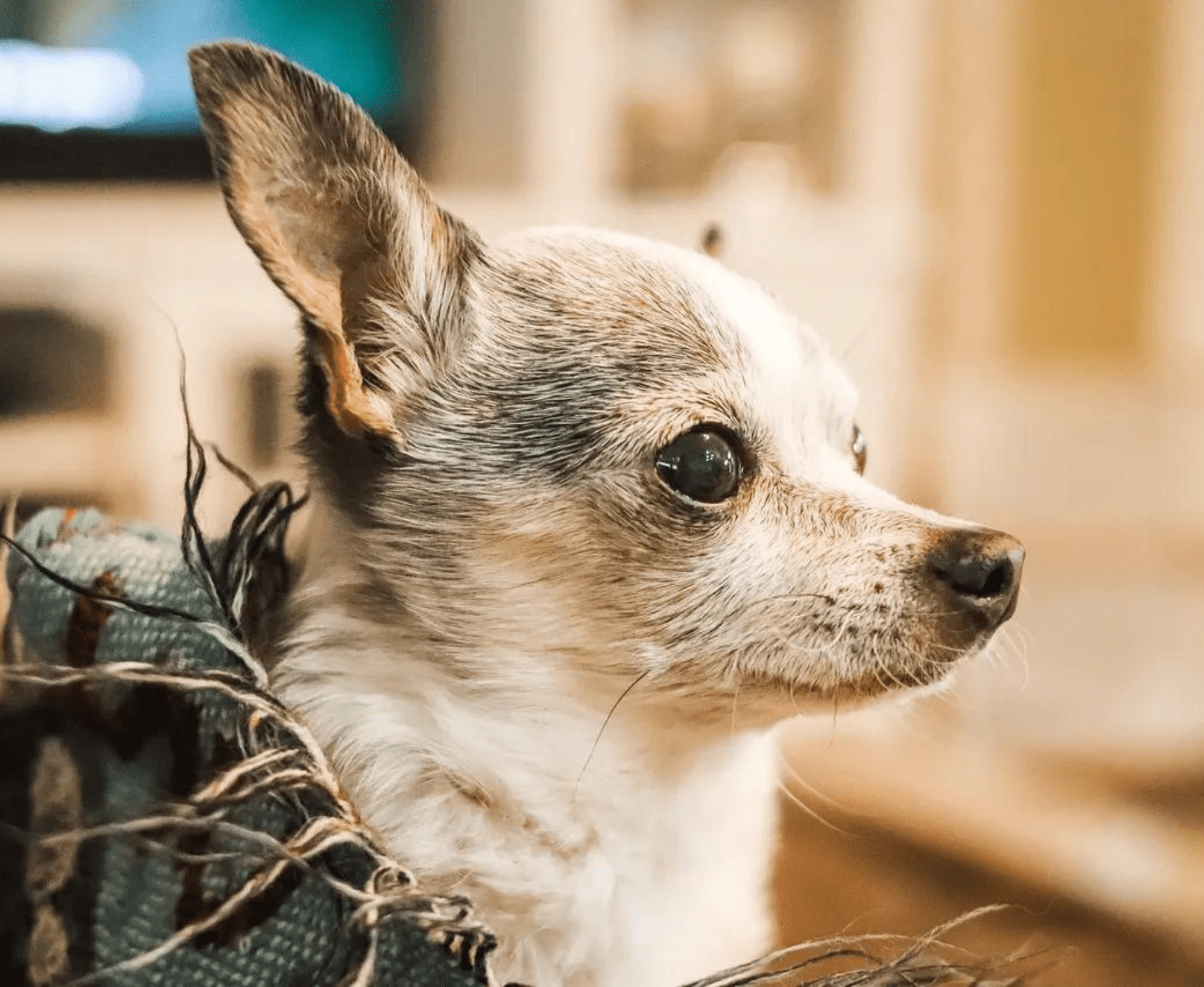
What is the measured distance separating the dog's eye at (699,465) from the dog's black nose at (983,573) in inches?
4.9

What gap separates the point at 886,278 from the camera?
284 cm

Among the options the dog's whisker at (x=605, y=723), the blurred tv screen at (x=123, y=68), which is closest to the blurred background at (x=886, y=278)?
the blurred tv screen at (x=123, y=68)

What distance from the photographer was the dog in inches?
25.5

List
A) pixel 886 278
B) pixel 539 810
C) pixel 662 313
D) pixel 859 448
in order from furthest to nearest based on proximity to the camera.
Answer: pixel 886 278 < pixel 859 448 < pixel 662 313 < pixel 539 810

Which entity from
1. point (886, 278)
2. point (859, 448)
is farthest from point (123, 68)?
point (859, 448)

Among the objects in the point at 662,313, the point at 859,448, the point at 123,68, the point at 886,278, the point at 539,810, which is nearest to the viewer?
the point at 539,810

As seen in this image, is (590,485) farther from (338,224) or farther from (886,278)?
(886,278)

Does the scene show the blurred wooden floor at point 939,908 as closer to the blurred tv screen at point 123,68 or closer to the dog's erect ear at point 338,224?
the dog's erect ear at point 338,224

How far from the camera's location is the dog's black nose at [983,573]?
0.66 metres

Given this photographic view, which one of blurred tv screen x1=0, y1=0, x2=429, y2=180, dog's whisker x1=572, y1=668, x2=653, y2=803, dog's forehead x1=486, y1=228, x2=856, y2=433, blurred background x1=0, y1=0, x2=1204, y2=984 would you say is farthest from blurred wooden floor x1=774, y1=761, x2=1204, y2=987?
blurred tv screen x1=0, y1=0, x2=429, y2=180

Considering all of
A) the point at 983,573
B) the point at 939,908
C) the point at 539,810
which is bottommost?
the point at 939,908

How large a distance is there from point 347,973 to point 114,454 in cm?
177

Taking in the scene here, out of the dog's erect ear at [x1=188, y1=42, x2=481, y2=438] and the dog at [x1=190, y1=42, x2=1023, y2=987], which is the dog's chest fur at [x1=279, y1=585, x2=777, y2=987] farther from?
the dog's erect ear at [x1=188, y1=42, x2=481, y2=438]

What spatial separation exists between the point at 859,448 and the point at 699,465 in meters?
0.18
